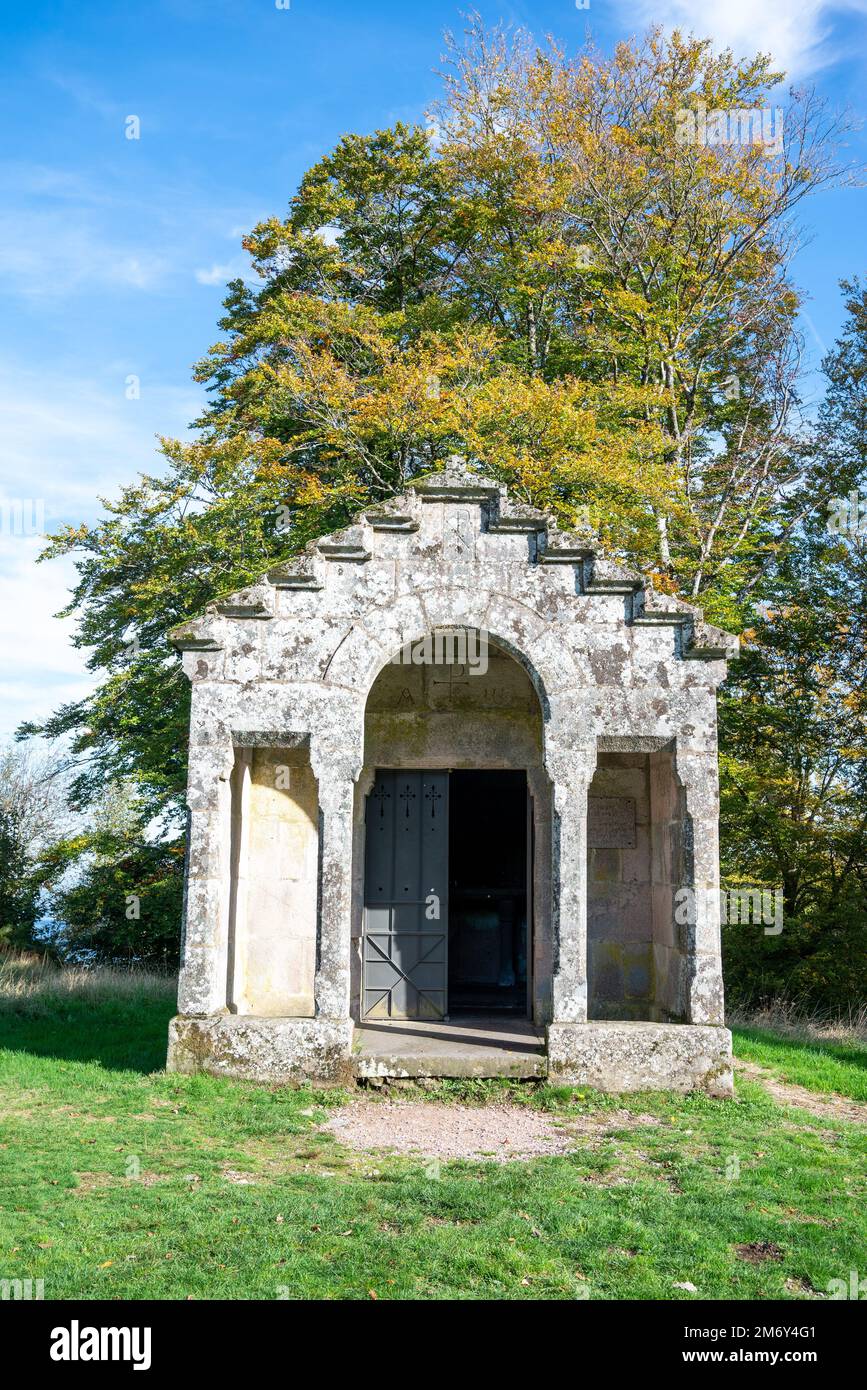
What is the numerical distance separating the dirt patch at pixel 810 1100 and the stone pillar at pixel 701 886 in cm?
109

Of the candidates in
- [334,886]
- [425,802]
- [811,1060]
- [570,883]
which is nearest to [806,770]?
[811,1060]

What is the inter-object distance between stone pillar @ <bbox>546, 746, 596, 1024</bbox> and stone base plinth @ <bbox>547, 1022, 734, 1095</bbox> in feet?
0.64

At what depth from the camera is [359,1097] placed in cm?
885

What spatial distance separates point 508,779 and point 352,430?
21.4 feet

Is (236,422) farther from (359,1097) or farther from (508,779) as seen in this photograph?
(359,1097)

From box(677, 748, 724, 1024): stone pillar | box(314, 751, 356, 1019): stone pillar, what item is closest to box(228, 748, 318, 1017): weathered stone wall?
box(314, 751, 356, 1019): stone pillar

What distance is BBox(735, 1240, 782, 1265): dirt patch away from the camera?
565 centimetres

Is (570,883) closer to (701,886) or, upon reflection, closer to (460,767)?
(701,886)

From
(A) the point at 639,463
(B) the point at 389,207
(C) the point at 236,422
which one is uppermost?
(B) the point at 389,207

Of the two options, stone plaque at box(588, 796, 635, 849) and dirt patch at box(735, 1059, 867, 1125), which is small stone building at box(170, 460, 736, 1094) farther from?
dirt patch at box(735, 1059, 867, 1125)

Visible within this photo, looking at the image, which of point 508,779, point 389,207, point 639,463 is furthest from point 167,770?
point 389,207

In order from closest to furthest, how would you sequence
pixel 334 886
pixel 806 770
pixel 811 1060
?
pixel 334 886 → pixel 811 1060 → pixel 806 770

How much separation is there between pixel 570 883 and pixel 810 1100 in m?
2.90

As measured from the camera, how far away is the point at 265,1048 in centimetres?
898
